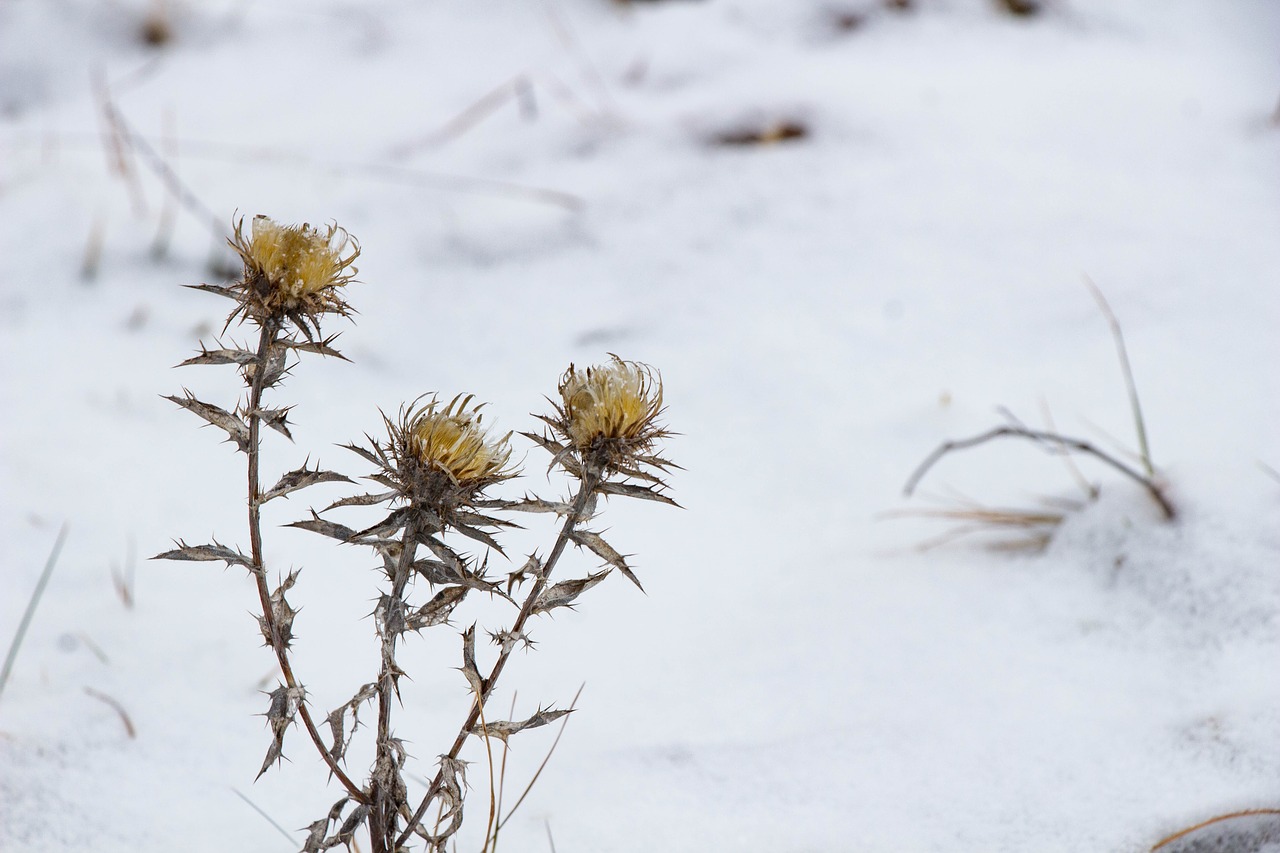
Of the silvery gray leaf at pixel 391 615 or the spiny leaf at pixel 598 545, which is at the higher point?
the spiny leaf at pixel 598 545

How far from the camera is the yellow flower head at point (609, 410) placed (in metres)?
1.26

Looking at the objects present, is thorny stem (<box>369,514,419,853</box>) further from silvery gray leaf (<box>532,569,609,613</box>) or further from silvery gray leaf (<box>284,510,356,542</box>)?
silvery gray leaf (<box>532,569,609,613</box>)

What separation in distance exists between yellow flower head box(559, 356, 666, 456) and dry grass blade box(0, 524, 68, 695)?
1.34m

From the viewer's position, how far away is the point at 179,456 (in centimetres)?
269

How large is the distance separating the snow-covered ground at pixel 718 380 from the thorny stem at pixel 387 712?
306 millimetres

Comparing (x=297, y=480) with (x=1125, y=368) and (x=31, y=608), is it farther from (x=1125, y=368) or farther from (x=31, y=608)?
(x=1125, y=368)

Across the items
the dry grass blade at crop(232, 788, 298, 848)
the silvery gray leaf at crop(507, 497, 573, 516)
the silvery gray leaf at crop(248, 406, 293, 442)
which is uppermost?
the silvery gray leaf at crop(248, 406, 293, 442)

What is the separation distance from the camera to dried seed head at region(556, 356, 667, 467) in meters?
1.26

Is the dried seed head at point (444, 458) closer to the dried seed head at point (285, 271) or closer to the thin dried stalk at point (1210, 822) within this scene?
the dried seed head at point (285, 271)

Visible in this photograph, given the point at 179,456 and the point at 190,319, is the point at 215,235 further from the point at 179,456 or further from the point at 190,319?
the point at 179,456

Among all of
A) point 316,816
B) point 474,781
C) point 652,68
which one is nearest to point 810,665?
point 474,781

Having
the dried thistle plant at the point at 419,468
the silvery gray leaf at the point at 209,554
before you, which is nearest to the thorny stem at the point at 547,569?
the dried thistle plant at the point at 419,468

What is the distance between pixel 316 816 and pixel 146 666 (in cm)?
56

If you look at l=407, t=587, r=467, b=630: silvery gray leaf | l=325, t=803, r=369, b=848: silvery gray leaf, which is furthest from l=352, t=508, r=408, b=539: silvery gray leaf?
l=325, t=803, r=369, b=848: silvery gray leaf
